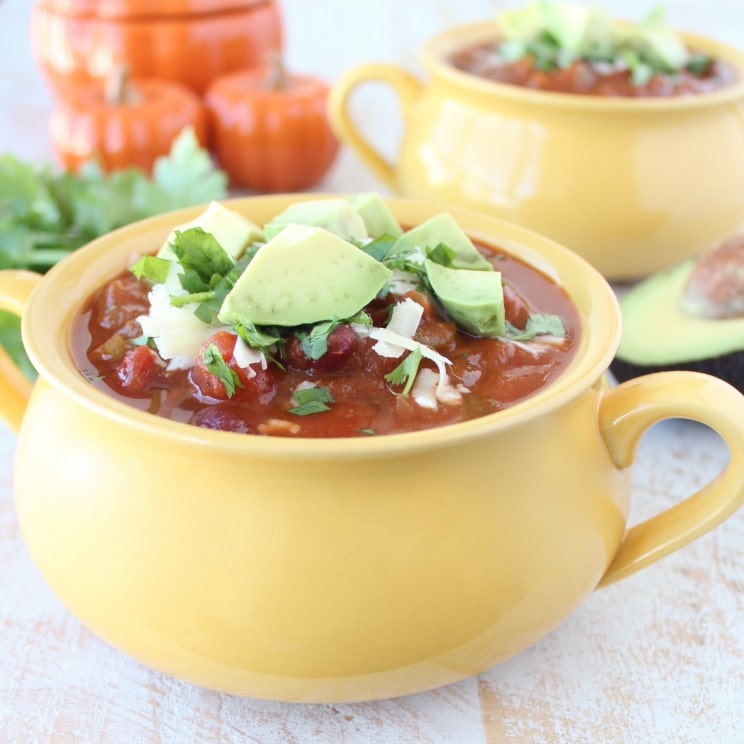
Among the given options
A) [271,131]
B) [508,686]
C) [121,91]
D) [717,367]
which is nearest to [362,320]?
[508,686]

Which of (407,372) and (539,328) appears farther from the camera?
(539,328)

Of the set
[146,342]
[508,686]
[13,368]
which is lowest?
[508,686]

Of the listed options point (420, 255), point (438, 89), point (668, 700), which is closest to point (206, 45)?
point (438, 89)

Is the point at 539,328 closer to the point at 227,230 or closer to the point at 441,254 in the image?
the point at 441,254

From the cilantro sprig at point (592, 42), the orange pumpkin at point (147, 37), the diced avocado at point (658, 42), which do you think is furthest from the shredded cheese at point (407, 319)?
the orange pumpkin at point (147, 37)

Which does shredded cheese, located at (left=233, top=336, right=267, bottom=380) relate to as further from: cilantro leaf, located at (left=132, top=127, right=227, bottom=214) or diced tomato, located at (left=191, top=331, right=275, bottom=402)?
cilantro leaf, located at (left=132, top=127, right=227, bottom=214)

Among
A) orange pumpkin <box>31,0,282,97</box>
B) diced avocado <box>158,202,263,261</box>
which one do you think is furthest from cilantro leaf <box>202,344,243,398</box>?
orange pumpkin <box>31,0,282,97</box>

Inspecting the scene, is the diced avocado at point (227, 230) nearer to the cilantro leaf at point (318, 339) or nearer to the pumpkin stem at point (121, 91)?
the cilantro leaf at point (318, 339)

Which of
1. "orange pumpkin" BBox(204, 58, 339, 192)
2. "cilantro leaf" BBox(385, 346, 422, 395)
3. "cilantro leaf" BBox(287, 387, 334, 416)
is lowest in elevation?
"orange pumpkin" BBox(204, 58, 339, 192)
